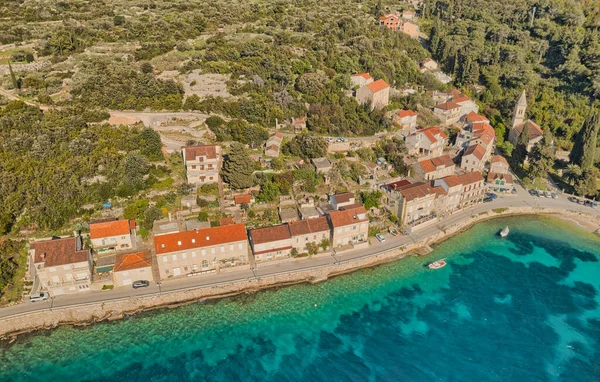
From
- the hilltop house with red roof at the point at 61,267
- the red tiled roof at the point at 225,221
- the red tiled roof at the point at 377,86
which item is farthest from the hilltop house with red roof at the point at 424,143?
the hilltop house with red roof at the point at 61,267

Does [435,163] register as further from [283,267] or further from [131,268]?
[131,268]

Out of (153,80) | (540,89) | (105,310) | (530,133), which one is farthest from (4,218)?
(540,89)

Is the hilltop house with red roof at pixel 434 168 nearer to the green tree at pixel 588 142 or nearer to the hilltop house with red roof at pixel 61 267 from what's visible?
the green tree at pixel 588 142

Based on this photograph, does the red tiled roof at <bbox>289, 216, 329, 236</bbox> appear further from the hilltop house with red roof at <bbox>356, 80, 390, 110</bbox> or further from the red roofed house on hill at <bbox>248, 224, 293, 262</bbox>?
the hilltop house with red roof at <bbox>356, 80, 390, 110</bbox>

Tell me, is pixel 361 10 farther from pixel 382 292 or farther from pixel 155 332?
Answer: pixel 155 332

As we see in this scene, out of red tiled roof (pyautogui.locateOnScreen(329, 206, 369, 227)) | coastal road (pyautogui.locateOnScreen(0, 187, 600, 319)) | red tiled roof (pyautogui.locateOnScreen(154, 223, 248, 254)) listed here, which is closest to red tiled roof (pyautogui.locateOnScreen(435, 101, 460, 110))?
coastal road (pyautogui.locateOnScreen(0, 187, 600, 319))

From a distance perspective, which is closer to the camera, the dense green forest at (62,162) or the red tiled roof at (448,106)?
the dense green forest at (62,162)
